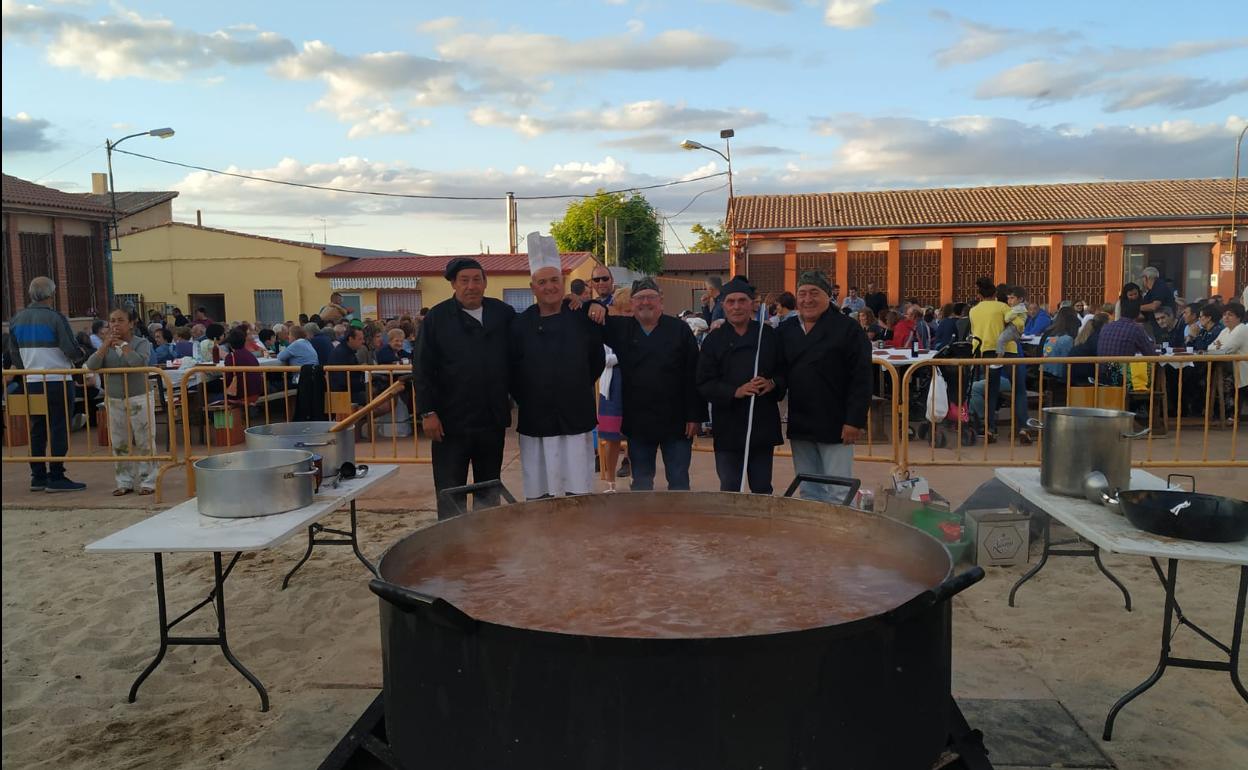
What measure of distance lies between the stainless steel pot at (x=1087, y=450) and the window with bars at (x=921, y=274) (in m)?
26.0

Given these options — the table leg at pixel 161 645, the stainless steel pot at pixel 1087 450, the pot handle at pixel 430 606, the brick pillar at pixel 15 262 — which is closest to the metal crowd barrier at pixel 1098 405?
the stainless steel pot at pixel 1087 450

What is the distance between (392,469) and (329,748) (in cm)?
175

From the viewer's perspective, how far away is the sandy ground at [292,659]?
356 centimetres

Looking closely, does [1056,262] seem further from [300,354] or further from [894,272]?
[300,354]

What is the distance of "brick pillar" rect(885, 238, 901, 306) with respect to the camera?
28.6 m

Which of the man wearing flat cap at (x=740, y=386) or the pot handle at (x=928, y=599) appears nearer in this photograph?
the pot handle at (x=928, y=599)

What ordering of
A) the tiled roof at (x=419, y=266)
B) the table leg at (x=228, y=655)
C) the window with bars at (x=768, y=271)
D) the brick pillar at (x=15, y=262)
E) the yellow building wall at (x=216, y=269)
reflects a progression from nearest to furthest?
the table leg at (x=228, y=655) → the brick pillar at (x=15, y=262) → the window with bars at (x=768, y=271) → the yellow building wall at (x=216, y=269) → the tiled roof at (x=419, y=266)

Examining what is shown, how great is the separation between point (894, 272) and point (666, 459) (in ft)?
82.9

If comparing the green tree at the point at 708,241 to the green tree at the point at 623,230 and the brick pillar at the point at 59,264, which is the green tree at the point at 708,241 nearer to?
the green tree at the point at 623,230

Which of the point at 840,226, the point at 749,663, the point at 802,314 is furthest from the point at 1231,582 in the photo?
the point at 840,226

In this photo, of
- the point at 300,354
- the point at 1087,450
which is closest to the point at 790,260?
the point at 300,354

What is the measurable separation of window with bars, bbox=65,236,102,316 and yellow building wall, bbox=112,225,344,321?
9283 millimetres

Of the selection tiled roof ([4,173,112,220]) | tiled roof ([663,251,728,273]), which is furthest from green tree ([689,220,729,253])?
tiled roof ([4,173,112,220])

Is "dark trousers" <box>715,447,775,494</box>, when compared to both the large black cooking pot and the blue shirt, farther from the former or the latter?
the blue shirt
